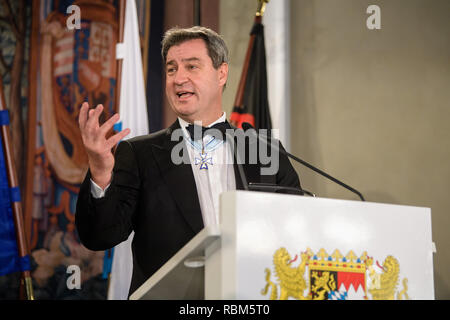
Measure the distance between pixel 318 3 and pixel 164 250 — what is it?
2.67 meters

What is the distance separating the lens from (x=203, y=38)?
267cm

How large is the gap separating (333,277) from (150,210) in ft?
3.57

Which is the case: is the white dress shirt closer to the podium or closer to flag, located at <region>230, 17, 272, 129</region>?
the podium

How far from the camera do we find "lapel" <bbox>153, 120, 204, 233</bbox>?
226 centimetres

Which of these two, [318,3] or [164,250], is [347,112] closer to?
[318,3]

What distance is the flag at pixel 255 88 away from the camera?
402 cm

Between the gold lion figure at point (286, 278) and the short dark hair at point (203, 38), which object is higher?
the short dark hair at point (203, 38)

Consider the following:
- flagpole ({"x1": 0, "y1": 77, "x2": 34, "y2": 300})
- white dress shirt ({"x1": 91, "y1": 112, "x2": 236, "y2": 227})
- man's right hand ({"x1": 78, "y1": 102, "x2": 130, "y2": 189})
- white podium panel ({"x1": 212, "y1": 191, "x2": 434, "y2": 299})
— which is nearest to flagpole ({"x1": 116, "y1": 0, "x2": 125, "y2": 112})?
flagpole ({"x1": 0, "y1": 77, "x2": 34, "y2": 300})

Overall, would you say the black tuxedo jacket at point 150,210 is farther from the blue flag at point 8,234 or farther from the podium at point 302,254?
the blue flag at point 8,234

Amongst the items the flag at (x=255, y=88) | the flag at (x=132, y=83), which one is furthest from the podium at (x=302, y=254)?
the flag at (x=255, y=88)

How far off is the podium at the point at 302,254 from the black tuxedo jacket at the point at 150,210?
0.62m

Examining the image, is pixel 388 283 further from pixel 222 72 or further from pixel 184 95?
pixel 222 72

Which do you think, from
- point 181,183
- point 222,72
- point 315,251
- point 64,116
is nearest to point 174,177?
point 181,183

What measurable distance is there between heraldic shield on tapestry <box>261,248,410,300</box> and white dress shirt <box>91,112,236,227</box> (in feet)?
3.29
